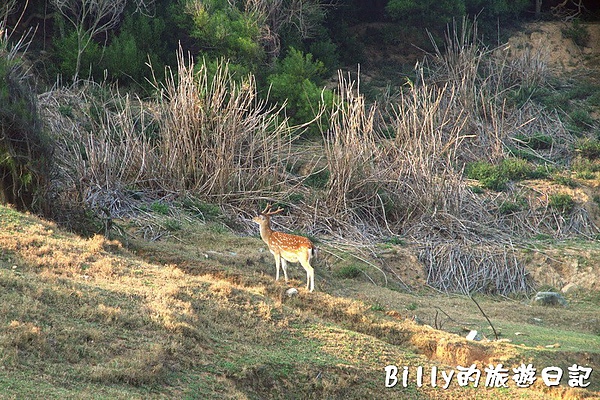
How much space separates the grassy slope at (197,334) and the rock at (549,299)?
1.34 m

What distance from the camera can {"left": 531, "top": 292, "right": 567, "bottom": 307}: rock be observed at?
12977mm

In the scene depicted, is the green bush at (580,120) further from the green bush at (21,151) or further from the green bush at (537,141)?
the green bush at (21,151)

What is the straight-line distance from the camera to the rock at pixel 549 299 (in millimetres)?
12977

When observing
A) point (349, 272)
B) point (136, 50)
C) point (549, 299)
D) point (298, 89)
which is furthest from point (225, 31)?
point (549, 299)

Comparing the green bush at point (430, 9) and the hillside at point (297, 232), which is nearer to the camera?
the hillside at point (297, 232)

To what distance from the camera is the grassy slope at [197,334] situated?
298 inches

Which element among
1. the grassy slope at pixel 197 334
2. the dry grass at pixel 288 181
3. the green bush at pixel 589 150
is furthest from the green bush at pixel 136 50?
the green bush at pixel 589 150

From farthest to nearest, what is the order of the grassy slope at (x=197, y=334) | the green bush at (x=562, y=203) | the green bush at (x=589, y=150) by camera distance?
the green bush at (x=589, y=150) < the green bush at (x=562, y=203) < the grassy slope at (x=197, y=334)

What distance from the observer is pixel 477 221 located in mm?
15383

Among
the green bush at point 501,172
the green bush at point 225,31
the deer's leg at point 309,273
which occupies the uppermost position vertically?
the green bush at point 225,31

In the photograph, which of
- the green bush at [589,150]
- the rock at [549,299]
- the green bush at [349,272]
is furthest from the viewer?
the green bush at [589,150]

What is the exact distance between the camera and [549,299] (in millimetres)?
13055

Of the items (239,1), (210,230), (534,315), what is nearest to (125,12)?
(239,1)

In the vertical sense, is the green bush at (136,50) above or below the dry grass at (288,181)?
above
